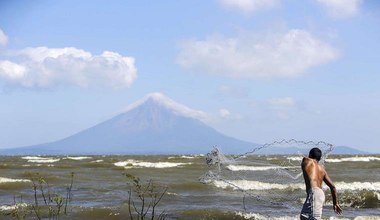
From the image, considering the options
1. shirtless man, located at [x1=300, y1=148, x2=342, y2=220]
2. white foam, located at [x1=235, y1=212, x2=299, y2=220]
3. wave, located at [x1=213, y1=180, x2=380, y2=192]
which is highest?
shirtless man, located at [x1=300, y1=148, x2=342, y2=220]

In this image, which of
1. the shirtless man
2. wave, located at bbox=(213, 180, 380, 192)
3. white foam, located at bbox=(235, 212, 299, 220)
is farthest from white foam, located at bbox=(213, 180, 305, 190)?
the shirtless man

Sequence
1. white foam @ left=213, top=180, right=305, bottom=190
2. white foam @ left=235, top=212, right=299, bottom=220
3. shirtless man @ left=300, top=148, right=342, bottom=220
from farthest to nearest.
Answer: white foam @ left=213, top=180, right=305, bottom=190 < white foam @ left=235, top=212, right=299, bottom=220 < shirtless man @ left=300, top=148, right=342, bottom=220

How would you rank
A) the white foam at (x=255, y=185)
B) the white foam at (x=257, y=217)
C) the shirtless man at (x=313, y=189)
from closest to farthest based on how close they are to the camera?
the shirtless man at (x=313, y=189), the white foam at (x=257, y=217), the white foam at (x=255, y=185)

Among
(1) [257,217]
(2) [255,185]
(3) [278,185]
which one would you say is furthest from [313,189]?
(2) [255,185]

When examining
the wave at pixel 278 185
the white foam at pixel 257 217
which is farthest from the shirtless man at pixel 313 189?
the wave at pixel 278 185

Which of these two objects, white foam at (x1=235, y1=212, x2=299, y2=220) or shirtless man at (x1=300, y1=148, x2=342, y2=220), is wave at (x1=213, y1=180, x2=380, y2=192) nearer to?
white foam at (x1=235, y1=212, x2=299, y2=220)

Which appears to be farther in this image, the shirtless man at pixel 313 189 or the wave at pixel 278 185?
the wave at pixel 278 185

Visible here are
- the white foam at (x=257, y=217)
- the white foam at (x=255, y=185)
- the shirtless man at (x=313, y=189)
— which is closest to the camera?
the shirtless man at (x=313, y=189)

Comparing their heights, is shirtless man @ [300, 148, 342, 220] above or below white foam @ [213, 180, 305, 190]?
above

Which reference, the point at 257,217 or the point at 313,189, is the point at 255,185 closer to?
the point at 257,217

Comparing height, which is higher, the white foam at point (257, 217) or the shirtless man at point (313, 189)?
the shirtless man at point (313, 189)

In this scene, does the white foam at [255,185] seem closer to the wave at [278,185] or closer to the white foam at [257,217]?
the wave at [278,185]

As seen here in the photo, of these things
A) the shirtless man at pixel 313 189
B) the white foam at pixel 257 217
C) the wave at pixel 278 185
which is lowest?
the white foam at pixel 257 217

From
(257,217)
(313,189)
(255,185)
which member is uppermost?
(313,189)
